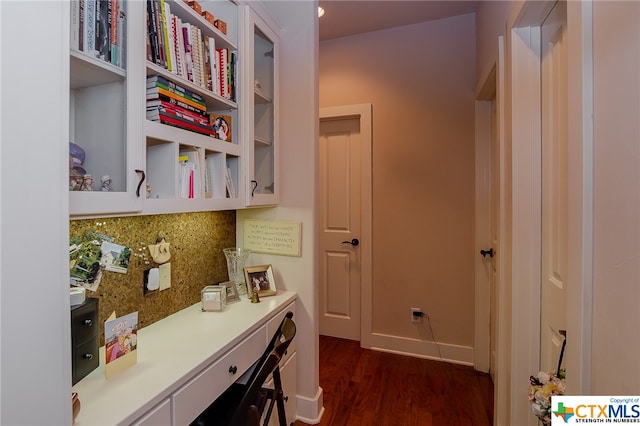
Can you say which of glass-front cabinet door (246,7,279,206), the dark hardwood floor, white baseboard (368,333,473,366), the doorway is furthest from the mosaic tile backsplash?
white baseboard (368,333,473,366)

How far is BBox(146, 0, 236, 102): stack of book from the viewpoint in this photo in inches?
40.4

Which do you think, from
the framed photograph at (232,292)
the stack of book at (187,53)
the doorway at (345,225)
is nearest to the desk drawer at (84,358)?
the framed photograph at (232,292)

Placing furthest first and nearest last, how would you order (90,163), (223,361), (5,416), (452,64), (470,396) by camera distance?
(452,64) → (470,396) → (223,361) → (90,163) → (5,416)

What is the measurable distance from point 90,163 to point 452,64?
257cm

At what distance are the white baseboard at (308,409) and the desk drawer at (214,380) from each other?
0.66 m

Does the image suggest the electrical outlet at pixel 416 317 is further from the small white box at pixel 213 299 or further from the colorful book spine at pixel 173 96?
the colorful book spine at pixel 173 96

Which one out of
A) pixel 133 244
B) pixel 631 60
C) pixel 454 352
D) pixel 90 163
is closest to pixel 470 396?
pixel 454 352

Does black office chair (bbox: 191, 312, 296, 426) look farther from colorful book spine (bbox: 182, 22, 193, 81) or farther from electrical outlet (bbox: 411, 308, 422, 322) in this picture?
electrical outlet (bbox: 411, 308, 422, 322)

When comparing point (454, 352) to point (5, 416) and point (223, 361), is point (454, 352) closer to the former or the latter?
point (223, 361)

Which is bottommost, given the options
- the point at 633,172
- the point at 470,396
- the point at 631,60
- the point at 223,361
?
the point at 470,396

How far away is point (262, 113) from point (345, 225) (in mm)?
1452

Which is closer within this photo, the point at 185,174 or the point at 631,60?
the point at 631,60

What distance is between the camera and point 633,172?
0.62 m

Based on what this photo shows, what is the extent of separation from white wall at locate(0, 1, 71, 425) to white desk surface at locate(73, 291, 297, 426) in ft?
0.54
